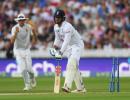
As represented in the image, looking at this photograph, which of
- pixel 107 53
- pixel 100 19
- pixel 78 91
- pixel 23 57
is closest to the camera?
pixel 78 91

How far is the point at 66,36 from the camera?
14820 millimetres

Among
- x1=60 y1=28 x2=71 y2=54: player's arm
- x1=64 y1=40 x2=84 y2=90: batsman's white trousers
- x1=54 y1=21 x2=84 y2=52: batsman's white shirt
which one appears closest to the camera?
x1=60 y1=28 x2=71 y2=54: player's arm

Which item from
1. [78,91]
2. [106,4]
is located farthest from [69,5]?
[78,91]

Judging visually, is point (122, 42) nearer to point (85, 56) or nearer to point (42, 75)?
point (85, 56)

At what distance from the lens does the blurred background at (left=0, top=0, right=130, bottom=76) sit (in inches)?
1012

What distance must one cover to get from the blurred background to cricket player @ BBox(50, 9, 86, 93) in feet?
32.8

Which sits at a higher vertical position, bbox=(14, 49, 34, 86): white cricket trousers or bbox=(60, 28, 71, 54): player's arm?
bbox=(60, 28, 71, 54): player's arm

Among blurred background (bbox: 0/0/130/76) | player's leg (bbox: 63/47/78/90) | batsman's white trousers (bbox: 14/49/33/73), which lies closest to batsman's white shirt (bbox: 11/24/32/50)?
batsman's white trousers (bbox: 14/49/33/73)

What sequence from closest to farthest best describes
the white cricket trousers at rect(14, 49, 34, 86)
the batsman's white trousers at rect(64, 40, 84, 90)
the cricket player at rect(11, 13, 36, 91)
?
the batsman's white trousers at rect(64, 40, 84, 90)
the cricket player at rect(11, 13, 36, 91)
the white cricket trousers at rect(14, 49, 34, 86)

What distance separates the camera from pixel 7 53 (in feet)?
84.2

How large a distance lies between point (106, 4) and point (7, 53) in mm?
5172

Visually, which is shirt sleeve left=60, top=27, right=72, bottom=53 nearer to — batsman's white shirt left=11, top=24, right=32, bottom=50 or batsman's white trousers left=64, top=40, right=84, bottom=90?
batsman's white trousers left=64, top=40, right=84, bottom=90

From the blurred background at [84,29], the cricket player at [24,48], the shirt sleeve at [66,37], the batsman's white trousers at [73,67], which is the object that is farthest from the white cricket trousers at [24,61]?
the blurred background at [84,29]

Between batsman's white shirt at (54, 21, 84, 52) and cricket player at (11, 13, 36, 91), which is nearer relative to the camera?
batsman's white shirt at (54, 21, 84, 52)
